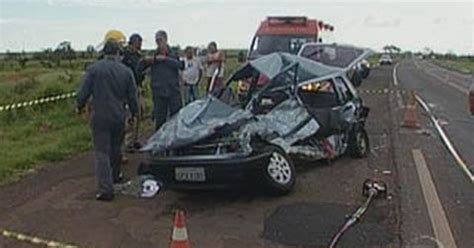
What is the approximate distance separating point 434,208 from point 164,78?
14.9ft

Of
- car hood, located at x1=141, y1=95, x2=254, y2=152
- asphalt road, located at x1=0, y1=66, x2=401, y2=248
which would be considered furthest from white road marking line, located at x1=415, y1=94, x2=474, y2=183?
car hood, located at x1=141, y1=95, x2=254, y2=152

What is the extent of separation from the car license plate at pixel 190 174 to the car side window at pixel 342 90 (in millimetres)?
3428

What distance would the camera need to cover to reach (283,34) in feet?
70.5

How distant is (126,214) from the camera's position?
24.4 feet

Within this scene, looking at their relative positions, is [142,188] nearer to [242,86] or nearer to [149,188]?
[149,188]

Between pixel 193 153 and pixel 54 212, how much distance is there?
1.56 meters

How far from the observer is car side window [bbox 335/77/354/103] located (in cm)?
1047

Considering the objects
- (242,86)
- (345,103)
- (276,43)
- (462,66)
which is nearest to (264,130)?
(242,86)

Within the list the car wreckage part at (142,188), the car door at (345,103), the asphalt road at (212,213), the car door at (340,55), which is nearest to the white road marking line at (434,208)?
the asphalt road at (212,213)

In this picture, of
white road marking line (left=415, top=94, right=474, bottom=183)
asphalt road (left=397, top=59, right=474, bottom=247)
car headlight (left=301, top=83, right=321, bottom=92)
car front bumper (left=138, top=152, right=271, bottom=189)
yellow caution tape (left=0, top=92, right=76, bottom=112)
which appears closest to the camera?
asphalt road (left=397, top=59, right=474, bottom=247)

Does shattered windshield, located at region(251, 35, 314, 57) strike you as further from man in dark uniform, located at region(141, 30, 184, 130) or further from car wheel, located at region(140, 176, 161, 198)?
car wheel, located at region(140, 176, 161, 198)

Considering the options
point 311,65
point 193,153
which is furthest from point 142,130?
point 193,153

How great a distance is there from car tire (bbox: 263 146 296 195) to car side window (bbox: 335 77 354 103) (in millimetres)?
2406

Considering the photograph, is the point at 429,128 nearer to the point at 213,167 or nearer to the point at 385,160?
the point at 385,160
